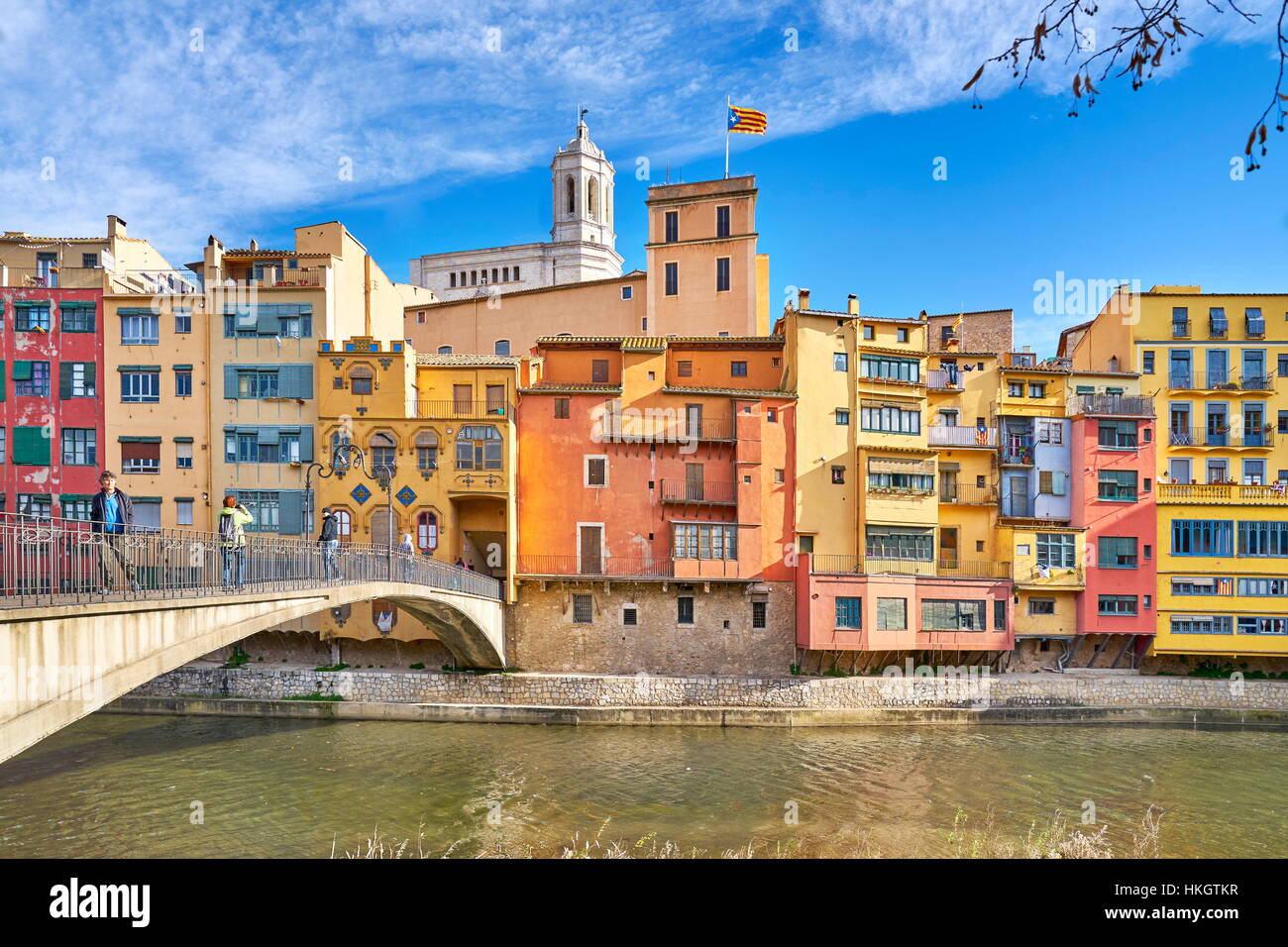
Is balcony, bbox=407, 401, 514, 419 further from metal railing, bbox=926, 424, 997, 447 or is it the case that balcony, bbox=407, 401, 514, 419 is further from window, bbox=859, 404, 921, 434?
metal railing, bbox=926, 424, 997, 447

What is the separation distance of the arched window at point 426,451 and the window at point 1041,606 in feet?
83.4

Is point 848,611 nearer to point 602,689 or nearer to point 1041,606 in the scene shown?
point 1041,606

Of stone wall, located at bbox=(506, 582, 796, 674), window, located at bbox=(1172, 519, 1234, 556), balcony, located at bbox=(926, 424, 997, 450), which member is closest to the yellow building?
window, located at bbox=(1172, 519, 1234, 556)

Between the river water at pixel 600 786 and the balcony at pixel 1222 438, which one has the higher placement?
the balcony at pixel 1222 438

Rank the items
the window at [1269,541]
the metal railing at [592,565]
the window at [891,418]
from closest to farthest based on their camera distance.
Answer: the metal railing at [592,565], the window at [1269,541], the window at [891,418]

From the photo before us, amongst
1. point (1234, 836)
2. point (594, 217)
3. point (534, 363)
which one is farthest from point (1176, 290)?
point (594, 217)

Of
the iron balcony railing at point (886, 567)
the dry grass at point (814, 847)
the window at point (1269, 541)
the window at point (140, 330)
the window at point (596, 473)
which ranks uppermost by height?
the window at point (140, 330)

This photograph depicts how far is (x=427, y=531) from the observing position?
31.5m

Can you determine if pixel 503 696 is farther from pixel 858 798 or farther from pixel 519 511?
pixel 858 798

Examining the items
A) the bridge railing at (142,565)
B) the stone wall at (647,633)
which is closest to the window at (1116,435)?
the stone wall at (647,633)

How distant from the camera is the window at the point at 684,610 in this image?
3186 centimetres

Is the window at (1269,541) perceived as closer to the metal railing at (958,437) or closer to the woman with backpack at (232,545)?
the metal railing at (958,437)

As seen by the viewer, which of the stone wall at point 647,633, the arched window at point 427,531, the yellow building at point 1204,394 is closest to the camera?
the arched window at point 427,531

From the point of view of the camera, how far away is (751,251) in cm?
Result: 3959
